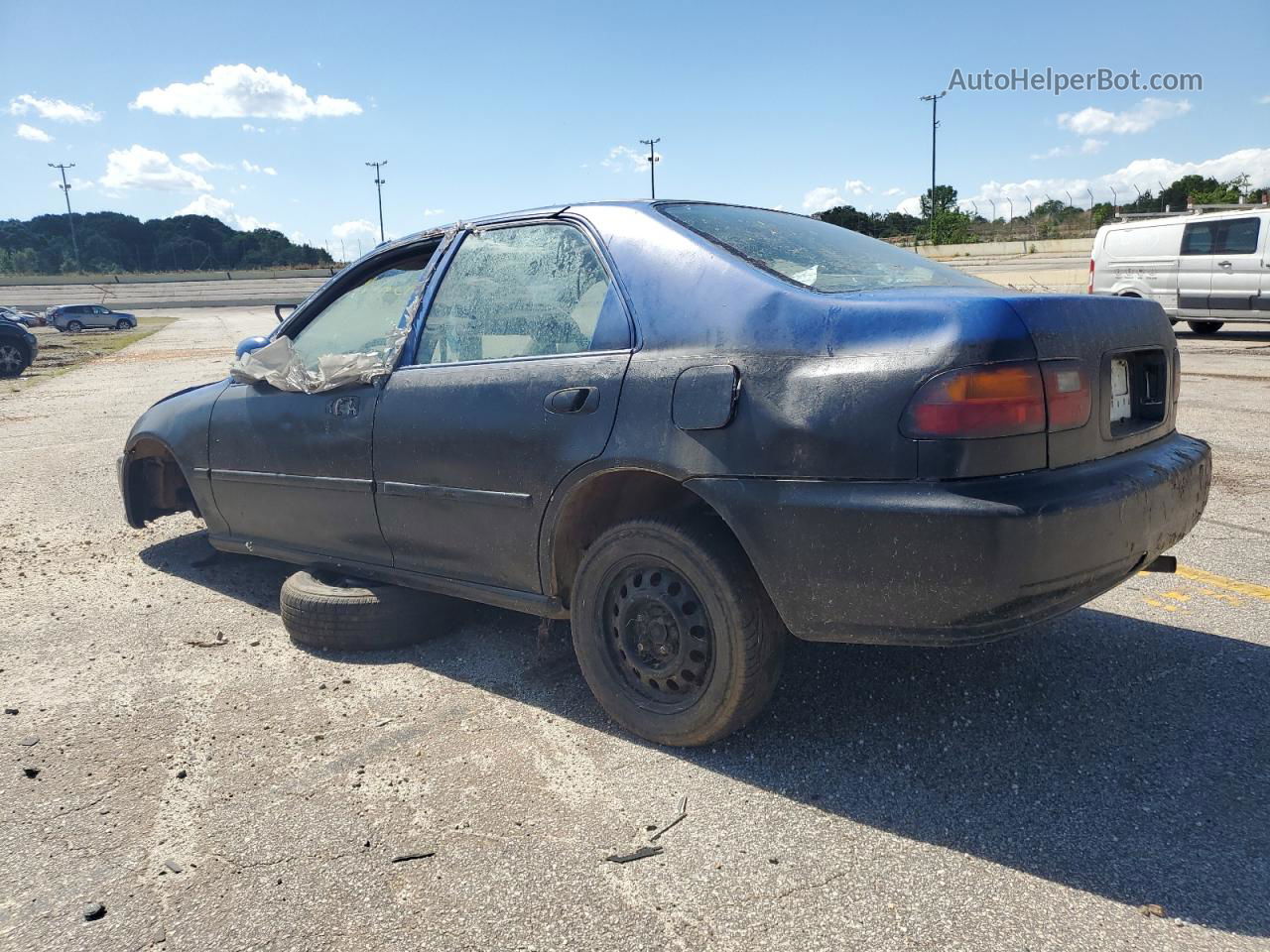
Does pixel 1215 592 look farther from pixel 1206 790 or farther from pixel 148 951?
pixel 148 951

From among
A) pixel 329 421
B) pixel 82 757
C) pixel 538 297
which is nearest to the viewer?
pixel 82 757

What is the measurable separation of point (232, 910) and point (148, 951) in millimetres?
181

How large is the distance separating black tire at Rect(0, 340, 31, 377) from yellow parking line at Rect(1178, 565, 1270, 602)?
19.8 metres

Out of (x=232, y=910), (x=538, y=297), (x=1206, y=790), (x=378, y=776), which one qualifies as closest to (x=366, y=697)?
(x=378, y=776)

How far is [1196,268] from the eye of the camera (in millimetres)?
15125

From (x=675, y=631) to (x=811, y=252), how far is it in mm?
1329

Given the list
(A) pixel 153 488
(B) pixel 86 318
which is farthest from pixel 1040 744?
(B) pixel 86 318

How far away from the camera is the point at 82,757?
290 centimetres

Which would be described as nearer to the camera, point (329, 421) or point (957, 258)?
point (329, 421)

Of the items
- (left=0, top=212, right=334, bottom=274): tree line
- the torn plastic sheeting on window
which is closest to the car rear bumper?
the torn plastic sheeting on window

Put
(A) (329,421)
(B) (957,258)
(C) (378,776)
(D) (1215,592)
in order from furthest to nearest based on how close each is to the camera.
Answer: (B) (957,258), (D) (1215,592), (A) (329,421), (C) (378,776)

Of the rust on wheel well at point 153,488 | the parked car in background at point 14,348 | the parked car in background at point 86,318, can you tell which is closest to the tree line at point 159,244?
the parked car in background at point 86,318

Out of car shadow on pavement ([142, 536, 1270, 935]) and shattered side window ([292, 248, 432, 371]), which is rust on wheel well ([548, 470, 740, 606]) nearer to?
car shadow on pavement ([142, 536, 1270, 935])

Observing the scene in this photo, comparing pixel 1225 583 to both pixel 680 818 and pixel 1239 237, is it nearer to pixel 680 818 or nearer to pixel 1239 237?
pixel 680 818
